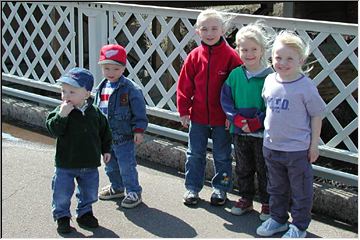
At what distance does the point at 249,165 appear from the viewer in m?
4.43

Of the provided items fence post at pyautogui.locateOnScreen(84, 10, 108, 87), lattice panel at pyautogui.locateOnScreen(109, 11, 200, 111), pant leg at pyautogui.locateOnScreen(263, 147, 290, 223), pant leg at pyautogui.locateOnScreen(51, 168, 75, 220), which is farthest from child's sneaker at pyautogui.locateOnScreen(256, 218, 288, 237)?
fence post at pyautogui.locateOnScreen(84, 10, 108, 87)

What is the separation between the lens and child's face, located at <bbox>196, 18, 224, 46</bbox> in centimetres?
434

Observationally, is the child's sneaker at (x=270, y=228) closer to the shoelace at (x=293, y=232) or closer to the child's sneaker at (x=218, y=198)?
the shoelace at (x=293, y=232)

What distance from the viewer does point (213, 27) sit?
4340 mm

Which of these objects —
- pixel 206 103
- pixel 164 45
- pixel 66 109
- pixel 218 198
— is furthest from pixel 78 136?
pixel 164 45

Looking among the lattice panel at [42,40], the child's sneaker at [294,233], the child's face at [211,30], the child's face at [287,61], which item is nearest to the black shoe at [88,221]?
the child's sneaker at [294,233]

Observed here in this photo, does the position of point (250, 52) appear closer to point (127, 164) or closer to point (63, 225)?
point (127, 164)

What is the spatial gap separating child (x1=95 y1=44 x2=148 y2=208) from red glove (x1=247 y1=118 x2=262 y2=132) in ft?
2.58

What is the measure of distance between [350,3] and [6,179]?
7402mm

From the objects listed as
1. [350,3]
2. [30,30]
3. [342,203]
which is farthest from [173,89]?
[350,3]

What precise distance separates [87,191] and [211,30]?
142cm

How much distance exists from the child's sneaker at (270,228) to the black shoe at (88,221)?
1.11m

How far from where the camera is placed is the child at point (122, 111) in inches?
174

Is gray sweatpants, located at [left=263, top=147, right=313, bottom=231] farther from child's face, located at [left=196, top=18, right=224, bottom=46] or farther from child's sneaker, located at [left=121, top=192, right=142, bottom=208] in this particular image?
child's sneaker, located at [left=121, top=192, right=142, bottom=208]
